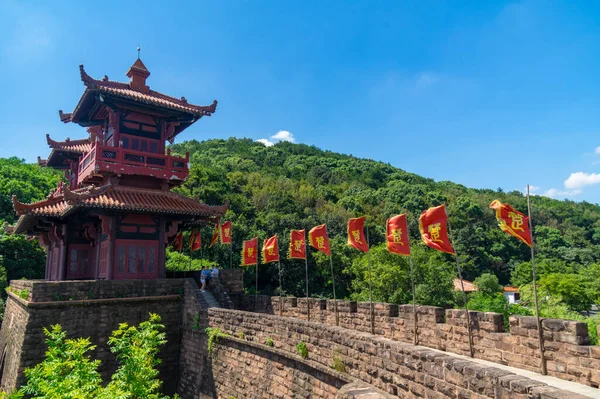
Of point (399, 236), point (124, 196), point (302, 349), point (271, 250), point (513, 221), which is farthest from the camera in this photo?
point (271, 250)

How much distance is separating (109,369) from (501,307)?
1548 centimetres

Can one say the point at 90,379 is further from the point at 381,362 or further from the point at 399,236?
the point at 399,236

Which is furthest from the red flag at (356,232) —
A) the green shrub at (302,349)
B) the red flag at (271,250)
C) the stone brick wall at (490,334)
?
the green shrub at (302,349)

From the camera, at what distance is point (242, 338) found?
10727mm

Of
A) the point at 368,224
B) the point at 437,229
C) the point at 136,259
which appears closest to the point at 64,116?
the point at 136,259

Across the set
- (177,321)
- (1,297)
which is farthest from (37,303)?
(1,297)

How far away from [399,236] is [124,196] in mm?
9699

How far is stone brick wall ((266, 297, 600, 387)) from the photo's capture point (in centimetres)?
650

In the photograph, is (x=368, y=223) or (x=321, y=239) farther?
(x=368, y=223)

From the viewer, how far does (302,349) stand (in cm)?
864

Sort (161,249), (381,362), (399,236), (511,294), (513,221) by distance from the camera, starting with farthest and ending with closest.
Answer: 1. (511,294)
2. (161,249)
3. (399,236)
4. (513,221)
5. (381,362)

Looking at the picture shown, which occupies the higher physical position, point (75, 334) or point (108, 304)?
point (108, 304)

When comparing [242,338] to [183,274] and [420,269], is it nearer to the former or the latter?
[183,274]

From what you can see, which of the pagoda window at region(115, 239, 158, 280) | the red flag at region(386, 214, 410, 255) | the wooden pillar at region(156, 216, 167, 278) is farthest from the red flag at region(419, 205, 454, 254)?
the pagoda window at region(115, 239, 158, 280)
